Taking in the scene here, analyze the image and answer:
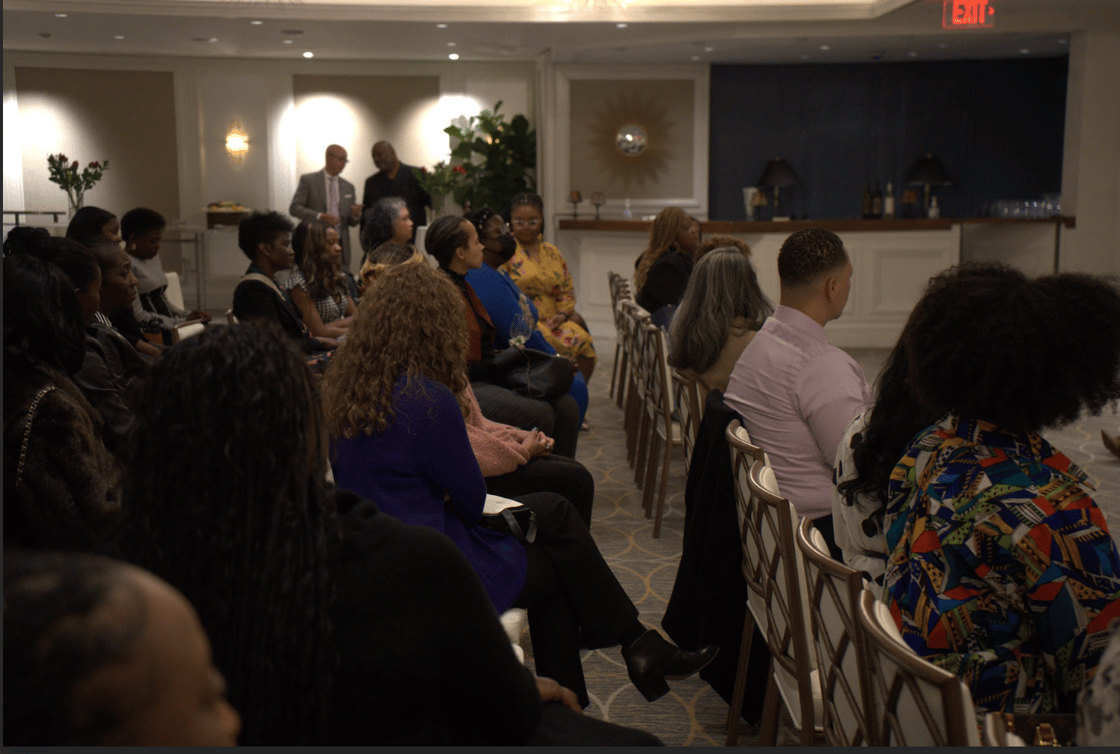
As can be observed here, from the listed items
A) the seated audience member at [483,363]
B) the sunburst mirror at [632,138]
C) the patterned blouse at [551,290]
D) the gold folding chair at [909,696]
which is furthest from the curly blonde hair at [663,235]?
the sunburst mirror at [632,138]

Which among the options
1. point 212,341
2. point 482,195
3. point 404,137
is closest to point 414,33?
A: point 482,195

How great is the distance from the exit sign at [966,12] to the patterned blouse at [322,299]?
19.3ft

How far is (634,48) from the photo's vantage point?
375 inches

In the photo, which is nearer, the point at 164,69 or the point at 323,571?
the point at 323,571

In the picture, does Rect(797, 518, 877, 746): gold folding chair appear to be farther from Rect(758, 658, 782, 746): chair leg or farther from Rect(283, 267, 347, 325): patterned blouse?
Rect(283, 267, 347, 325): patterned blouse

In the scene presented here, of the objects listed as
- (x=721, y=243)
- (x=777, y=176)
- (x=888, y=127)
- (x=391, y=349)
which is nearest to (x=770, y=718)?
(x=391, y=349)

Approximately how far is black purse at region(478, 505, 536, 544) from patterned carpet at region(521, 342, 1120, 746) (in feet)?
2.05

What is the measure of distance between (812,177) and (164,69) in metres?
7.64

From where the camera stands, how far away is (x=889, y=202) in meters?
10.8

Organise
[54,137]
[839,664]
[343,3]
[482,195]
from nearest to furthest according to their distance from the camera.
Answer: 1. [839,664]
2. [343,3]
3. [482,195]
4. [54,137]

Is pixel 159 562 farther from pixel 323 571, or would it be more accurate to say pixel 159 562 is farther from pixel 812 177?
pixel 812 177

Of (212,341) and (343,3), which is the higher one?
(343,3)

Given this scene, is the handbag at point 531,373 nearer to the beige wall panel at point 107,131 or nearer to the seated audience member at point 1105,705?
the seated audience member at point 1105,705

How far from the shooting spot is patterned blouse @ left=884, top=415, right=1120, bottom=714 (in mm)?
1379
